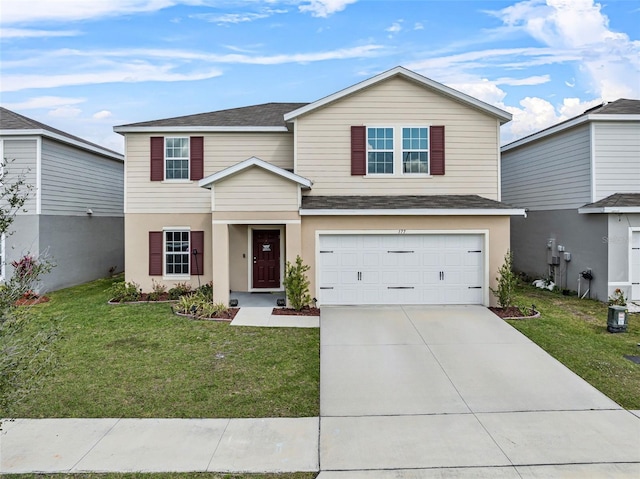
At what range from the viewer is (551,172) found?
615 inches

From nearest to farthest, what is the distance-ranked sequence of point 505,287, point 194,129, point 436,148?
1. point 505,287
2. point 436,148
3. point 194,129

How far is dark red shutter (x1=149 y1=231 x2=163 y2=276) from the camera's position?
1445 cm

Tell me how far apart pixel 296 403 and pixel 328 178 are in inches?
332

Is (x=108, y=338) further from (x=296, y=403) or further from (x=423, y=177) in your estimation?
(x=423, y=177)

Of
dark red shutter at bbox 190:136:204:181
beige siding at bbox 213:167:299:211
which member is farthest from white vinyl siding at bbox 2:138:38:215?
beige siding at bbox 213:167:299:211

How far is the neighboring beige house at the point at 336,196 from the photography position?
39.3 ft

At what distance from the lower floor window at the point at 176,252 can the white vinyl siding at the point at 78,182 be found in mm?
4501

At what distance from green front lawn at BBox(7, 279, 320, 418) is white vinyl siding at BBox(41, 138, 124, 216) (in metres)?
5.89

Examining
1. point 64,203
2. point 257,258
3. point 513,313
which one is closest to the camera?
point 513,313

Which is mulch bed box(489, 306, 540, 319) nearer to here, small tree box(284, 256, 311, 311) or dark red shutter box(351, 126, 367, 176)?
small tree box(284, 256, 311, 311)

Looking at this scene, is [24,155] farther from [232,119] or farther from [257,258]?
[257,258]

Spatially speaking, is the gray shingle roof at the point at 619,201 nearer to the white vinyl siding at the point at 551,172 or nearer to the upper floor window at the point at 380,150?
the white vinyl siding at the point at 551,172

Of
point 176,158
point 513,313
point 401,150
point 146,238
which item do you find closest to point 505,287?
point 513,313

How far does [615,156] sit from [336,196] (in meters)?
8.96
